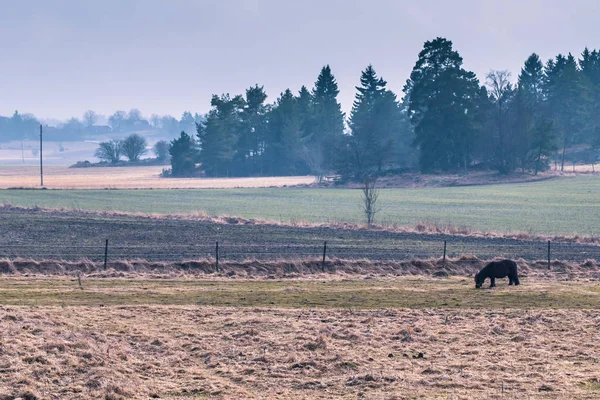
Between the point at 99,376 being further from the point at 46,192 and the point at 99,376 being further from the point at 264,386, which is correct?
the point at 46,192

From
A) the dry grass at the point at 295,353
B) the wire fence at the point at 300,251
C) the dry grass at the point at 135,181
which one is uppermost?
the dry grass at the point at 135,181

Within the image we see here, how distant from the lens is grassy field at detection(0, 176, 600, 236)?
62.8 meters

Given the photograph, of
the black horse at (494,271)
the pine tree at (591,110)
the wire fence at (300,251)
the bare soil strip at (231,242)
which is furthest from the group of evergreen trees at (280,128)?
the black horse at (494,271)

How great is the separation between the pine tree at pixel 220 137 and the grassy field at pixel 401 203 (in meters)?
40.3

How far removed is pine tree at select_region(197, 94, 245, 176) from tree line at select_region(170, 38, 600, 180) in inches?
8.0

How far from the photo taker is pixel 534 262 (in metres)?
37.3

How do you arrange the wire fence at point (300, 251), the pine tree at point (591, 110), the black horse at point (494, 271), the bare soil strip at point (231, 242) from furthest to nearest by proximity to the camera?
the pine tree at point (591, 110) < the bare soil strip at point (231, 242) < the wire fence at point (300, 251) < the black horse at point (494, 271)

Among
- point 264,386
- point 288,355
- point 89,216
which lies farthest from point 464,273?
point 89,216

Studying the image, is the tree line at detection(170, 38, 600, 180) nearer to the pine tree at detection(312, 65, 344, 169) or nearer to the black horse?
the pine tree at detection(312, 65, 344, 169)

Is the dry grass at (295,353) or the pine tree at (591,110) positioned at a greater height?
the pine tree at (591,110)

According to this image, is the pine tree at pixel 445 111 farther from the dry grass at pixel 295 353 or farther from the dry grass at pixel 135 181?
the dry grass at pixel 295 353

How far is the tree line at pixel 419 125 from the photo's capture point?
11681 cm

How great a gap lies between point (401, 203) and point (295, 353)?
66.6 meters

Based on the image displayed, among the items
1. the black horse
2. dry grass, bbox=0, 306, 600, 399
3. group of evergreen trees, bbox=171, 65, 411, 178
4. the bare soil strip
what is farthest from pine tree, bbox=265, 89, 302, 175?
dry grass, bbox=0, 306, 600, 399
